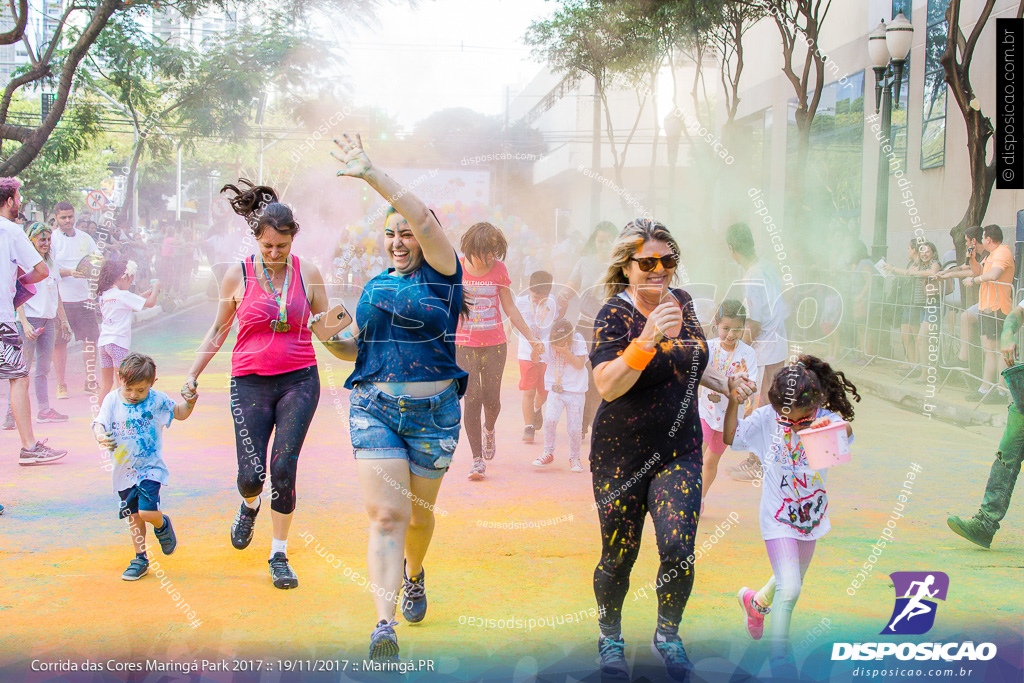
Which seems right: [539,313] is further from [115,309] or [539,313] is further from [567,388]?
[115,309]

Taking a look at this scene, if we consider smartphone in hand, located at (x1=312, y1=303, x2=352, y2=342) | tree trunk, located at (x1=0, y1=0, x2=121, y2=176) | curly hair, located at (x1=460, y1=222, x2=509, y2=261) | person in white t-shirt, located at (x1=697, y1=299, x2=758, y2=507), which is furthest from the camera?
tree trunk, located at (x1=0, y1=0, x2=121, y2=176)

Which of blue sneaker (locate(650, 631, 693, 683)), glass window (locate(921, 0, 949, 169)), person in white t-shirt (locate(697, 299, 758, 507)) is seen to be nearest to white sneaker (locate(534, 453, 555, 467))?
person in white t-shirt (locate(697, 299, 758, 507))

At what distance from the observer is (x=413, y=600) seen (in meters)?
3.52

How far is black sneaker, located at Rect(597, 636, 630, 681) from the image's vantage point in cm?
305

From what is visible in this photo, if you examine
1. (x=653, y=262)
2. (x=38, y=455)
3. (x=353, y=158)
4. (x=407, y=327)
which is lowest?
(x=38, y=455)

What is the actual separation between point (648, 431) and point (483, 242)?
2.72 metres

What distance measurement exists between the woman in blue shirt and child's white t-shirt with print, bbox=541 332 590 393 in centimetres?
282

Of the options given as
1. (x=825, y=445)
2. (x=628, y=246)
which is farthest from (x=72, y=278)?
(x=825, y=445)

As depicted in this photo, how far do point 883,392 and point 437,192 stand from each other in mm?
5863

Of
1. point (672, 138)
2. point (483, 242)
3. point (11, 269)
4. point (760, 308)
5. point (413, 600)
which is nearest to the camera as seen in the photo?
point (413, 600)

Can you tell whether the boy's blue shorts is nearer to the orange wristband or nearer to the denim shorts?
the denim shorts

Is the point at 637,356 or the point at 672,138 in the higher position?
the point at 672,138

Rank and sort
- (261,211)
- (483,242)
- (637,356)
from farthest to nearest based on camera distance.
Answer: (483,242), (261,211), (637,356)

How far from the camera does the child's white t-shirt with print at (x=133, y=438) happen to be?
3.90 metres
